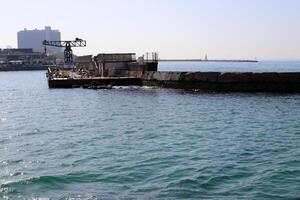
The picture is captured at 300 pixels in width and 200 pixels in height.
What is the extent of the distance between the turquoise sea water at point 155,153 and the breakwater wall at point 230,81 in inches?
274

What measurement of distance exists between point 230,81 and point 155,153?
23334mm

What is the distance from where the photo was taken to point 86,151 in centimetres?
1447

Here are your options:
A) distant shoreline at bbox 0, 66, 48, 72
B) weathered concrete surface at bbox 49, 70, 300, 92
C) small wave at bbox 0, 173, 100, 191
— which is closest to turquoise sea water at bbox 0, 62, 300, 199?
small wave at bbox 0, 173, 100, 191

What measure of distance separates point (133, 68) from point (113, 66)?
133 inches

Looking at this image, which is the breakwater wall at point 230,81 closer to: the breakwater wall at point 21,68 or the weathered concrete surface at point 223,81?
the weathered concrete surface at point 223,81

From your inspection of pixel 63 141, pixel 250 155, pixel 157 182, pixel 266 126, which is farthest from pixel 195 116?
Result: pixel 157 182

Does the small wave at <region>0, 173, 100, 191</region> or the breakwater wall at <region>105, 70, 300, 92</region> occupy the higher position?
the breakwater wall at <region>105, 70, 300, 92</region>

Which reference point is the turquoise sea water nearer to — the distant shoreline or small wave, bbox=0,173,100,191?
small wave, bbox=0,173,100,191

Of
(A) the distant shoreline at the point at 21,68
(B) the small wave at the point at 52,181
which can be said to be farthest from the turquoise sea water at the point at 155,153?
(A) the distant shoreline at the point at 21,68

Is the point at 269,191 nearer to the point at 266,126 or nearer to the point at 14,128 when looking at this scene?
the point at 266,126

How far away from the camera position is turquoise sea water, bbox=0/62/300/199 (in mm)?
10078

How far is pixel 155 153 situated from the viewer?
1373 cm

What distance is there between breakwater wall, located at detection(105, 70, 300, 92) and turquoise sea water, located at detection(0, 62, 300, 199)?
696 centimetres

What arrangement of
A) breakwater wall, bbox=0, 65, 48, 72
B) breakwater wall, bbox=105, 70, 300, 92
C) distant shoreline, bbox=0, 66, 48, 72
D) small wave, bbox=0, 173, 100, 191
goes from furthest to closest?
breakwater wall, bbox=0, 65, 48, 72 → distant shoreline, bbox=0, 66, 48, 72 → breakwater wall, bbox=105, 70, 300, 92 → small wave, bbox=0, 173, 100, 191
